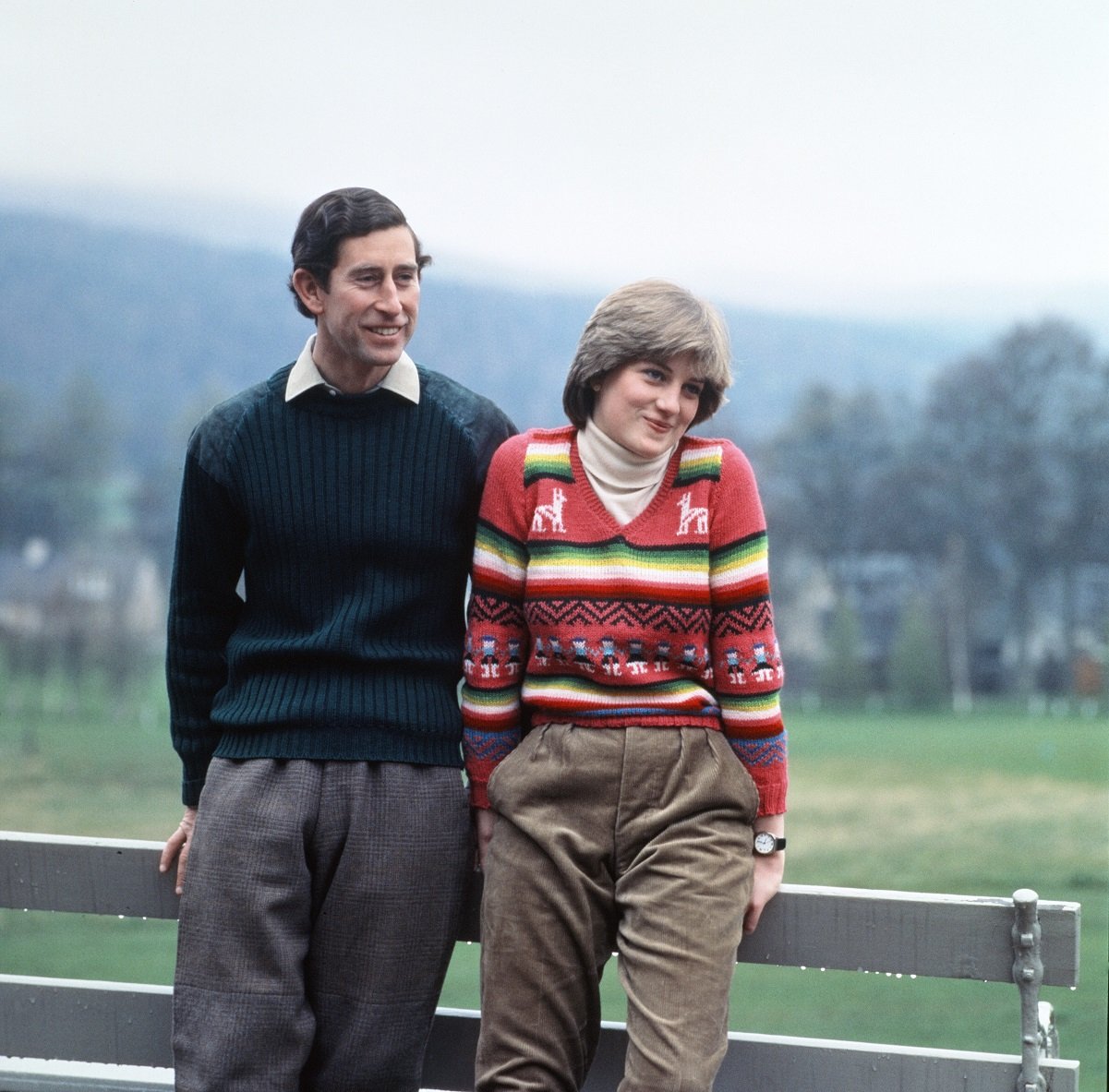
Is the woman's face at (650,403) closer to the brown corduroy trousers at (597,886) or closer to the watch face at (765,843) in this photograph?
the brown corduroy trousers at (597,886)

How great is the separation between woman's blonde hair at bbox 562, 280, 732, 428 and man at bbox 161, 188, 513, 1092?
0.19 meters

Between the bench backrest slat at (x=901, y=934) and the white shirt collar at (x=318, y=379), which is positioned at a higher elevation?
the white shirt collar at (x=318, y=379)

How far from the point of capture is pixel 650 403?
6.58ft

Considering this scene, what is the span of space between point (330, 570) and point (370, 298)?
1.19ft

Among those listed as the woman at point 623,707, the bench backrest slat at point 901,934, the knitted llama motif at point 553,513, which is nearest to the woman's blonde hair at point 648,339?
the woman at point 623,707

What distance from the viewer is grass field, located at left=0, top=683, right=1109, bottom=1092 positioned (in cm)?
1078

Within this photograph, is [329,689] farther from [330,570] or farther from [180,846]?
[180,846]

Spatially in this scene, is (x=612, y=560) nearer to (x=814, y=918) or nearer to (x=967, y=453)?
(x=814, y=918)

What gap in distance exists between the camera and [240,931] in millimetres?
2023

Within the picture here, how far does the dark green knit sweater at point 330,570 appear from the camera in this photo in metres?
2.07

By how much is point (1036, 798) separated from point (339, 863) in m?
20.7

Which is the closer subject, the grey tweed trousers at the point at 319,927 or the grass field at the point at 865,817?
the grey tweed trousers at the point at 319,927

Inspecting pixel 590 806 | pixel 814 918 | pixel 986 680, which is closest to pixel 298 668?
pixel 590 806

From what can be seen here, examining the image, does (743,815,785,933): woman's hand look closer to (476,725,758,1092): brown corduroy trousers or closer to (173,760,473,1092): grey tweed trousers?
(476,725,758,1092): brown corduroy trousers
